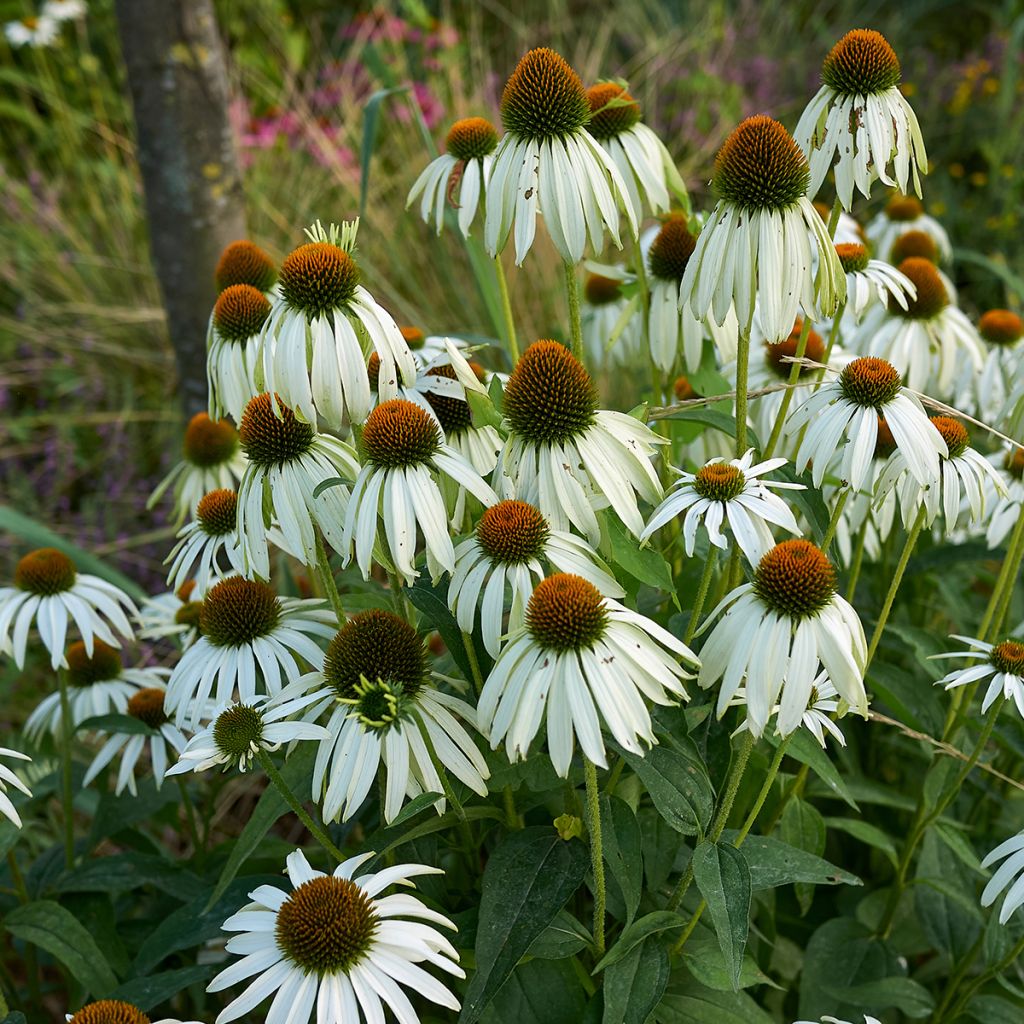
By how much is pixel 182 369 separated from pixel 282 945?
2.37 m

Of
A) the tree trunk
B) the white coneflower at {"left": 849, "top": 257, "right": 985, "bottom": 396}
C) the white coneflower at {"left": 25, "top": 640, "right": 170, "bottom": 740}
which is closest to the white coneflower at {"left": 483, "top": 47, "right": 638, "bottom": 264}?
the white coneflower at {"left": 849, "top": 257, "right": 985, "bottom": 396}

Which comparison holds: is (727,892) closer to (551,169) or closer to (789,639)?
(789,639)

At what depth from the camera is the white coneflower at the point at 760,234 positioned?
1.33 metres

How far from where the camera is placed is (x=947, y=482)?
60.4 inches

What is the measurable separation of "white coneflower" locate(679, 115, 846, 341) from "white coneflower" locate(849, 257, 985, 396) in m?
0.85

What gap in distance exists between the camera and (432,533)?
1.27m

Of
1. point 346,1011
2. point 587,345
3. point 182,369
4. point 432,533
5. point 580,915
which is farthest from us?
point 182,369

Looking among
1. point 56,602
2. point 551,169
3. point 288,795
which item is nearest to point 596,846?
point 288,795

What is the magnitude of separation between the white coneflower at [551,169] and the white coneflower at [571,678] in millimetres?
497

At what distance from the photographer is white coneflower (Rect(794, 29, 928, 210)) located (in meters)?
1.47

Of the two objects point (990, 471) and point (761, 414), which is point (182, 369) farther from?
point (990, 471)

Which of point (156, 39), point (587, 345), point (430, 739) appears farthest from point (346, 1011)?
point (156, 39)

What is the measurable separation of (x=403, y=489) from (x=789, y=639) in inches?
18.1

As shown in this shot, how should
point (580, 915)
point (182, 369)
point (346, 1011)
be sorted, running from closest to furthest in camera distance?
point (346, 1011), point (580, 915), point (182, 369)
